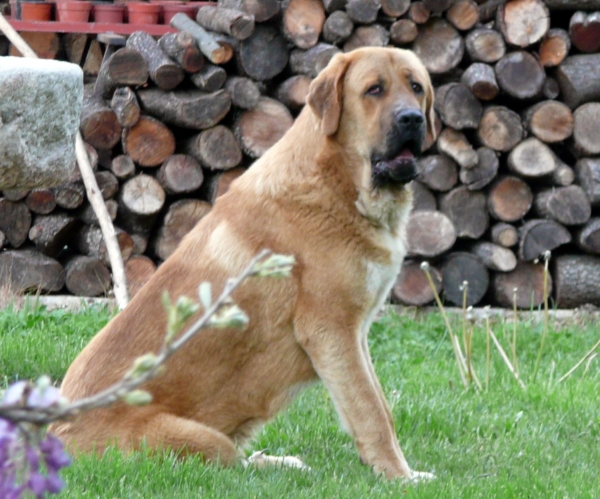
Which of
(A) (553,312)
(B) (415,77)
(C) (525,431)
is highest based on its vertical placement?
(B) (415,77)

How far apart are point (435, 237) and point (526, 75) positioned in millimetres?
1285

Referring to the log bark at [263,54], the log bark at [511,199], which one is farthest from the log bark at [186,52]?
the log bark at [511,199]

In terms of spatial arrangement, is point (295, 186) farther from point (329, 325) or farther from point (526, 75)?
point (526, 75)

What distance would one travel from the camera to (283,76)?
21.0 ft

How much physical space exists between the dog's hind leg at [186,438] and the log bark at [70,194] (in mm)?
3375

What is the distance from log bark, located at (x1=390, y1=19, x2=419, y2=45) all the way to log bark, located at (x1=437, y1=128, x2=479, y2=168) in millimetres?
690

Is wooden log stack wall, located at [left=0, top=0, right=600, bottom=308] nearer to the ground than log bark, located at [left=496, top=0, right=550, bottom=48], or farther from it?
nearer to the ground

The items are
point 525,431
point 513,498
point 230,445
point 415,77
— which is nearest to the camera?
point 513,498

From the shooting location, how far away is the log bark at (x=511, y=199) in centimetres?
632

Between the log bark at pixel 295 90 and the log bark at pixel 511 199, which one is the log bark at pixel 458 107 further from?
the log bark at pixel 295 90

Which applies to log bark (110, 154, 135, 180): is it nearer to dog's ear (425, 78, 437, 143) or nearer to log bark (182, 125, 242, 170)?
log bark (182, 125, 242, 170)

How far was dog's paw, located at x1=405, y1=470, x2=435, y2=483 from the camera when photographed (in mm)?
3107

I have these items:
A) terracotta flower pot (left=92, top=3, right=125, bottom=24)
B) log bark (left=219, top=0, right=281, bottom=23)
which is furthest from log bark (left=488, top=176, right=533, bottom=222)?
terracotta flower pot (left=92, top=3, right=125, bottom=24)

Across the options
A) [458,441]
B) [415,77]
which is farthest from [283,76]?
[458,441]
